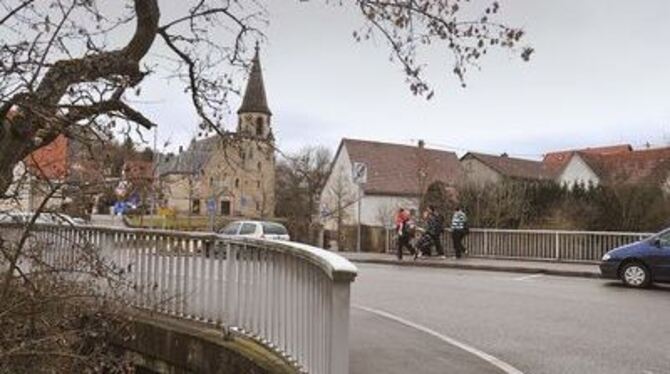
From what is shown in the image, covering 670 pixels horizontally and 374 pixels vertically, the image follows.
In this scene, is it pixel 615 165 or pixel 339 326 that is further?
pixel 615 165

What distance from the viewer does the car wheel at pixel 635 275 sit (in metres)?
19.0

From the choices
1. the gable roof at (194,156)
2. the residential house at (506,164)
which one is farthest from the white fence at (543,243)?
the residential house at (506,164)

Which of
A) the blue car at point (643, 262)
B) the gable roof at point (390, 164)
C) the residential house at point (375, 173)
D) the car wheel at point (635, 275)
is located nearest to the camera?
the blue car at point (643, 262)

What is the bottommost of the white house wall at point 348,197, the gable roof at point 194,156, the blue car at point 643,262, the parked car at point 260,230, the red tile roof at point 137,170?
the blue car at point 643,262

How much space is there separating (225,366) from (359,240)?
26726 mm

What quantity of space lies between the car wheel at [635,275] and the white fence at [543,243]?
5154 millimetres

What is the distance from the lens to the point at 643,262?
19109mm

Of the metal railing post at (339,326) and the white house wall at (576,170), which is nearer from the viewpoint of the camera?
the metal railing post at (339,326)

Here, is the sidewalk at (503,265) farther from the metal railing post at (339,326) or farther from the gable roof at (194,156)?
the metal railing post at (339,326)

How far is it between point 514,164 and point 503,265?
63459mm

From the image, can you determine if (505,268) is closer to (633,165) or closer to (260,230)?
(260,230)

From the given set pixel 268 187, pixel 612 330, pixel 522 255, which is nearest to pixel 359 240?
pixel 522 255

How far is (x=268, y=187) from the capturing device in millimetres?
77562

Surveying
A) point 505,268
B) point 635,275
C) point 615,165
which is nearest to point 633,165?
point 615,165
